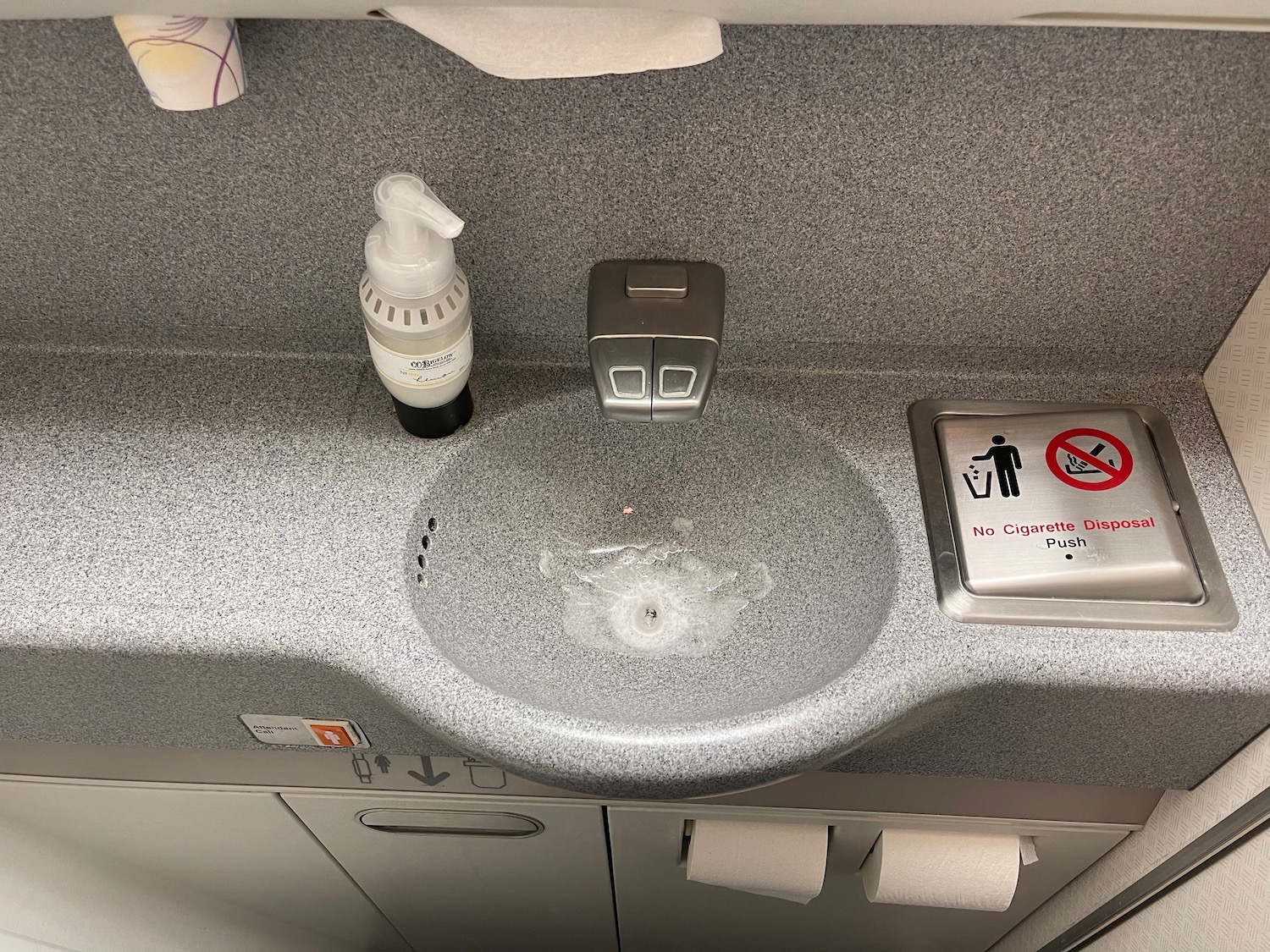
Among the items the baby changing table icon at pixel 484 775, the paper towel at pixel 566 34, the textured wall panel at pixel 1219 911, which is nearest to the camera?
the paper towel at pixel 566 34

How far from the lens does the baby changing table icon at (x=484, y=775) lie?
28.1 inches

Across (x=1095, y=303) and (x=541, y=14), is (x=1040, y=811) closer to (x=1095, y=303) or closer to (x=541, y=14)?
(x=1095, y=303)

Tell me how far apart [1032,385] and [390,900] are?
32.3 inches

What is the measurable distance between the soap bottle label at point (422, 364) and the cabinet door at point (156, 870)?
0.40 m

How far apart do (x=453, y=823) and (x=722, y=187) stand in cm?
58

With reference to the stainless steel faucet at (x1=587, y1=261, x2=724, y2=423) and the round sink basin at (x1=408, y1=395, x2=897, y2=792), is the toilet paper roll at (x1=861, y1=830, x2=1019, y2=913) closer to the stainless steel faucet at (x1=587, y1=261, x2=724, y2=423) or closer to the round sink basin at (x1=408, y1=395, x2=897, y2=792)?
the round sink basin at (x1=408, y1=395, x2=897, y2=792)

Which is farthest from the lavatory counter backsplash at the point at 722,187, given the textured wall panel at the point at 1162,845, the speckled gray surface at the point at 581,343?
the textured wall panel at the point at 1162,845

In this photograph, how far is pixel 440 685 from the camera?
1.79 ft

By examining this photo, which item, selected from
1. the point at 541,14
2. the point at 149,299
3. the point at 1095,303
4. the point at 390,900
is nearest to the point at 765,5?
the point at 541,14

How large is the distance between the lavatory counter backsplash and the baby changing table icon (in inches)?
12.8

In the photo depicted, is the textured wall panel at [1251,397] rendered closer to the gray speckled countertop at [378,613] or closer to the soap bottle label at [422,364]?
the gray speckled countertop at [378,613]

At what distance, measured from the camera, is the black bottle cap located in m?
0.64

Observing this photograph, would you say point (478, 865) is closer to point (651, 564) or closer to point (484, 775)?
point (484, 775)

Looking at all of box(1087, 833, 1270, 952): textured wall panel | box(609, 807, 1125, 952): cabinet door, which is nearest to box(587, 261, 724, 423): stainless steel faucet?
box(609, 807, 1125, 952): cabinet door
